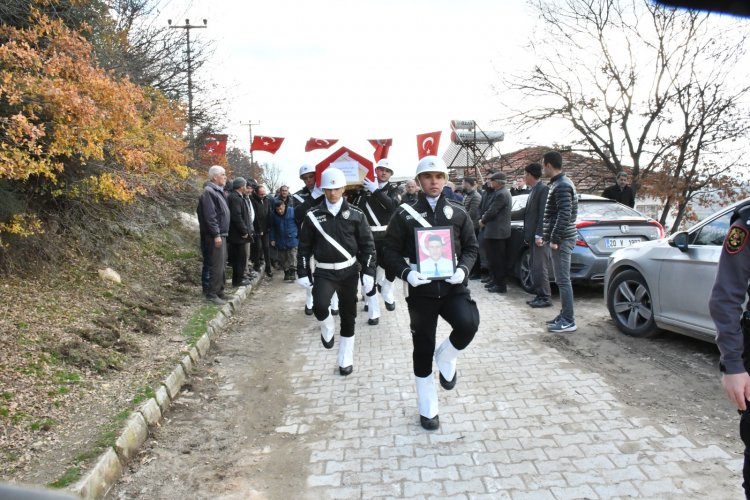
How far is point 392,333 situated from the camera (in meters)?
6.87

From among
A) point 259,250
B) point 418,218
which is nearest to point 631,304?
point 418,218

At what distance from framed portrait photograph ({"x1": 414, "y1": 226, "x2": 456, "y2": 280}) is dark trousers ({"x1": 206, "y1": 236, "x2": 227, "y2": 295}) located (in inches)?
196

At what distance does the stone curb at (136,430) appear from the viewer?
127 inches

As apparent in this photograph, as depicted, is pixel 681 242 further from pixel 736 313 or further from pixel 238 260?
pixel 238 260

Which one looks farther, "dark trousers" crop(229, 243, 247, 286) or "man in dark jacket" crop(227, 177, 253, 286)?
"dark trousers" crop(229, 243, 247, 286)

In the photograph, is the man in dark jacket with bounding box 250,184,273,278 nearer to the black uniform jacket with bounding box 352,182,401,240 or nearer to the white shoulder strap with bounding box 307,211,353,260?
the black uniform jacket with bounding box 352,182,401,240

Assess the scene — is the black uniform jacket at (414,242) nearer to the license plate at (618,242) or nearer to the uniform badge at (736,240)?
the uniform badge at (736,240)

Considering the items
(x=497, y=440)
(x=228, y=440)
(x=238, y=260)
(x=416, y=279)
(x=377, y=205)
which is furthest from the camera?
(x=238, y=260)

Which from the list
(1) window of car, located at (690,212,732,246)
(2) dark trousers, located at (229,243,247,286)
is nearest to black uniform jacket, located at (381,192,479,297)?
(1) window of car, located at (690,212,732,246)

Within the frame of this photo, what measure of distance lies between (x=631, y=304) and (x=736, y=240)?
164 inches

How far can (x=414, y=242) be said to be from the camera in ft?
13.6

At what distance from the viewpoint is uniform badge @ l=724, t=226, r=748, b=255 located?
2.25 meters

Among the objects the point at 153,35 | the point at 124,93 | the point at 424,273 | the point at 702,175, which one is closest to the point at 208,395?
the point at 424,273

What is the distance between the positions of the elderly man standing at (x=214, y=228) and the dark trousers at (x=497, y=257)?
4.44m
